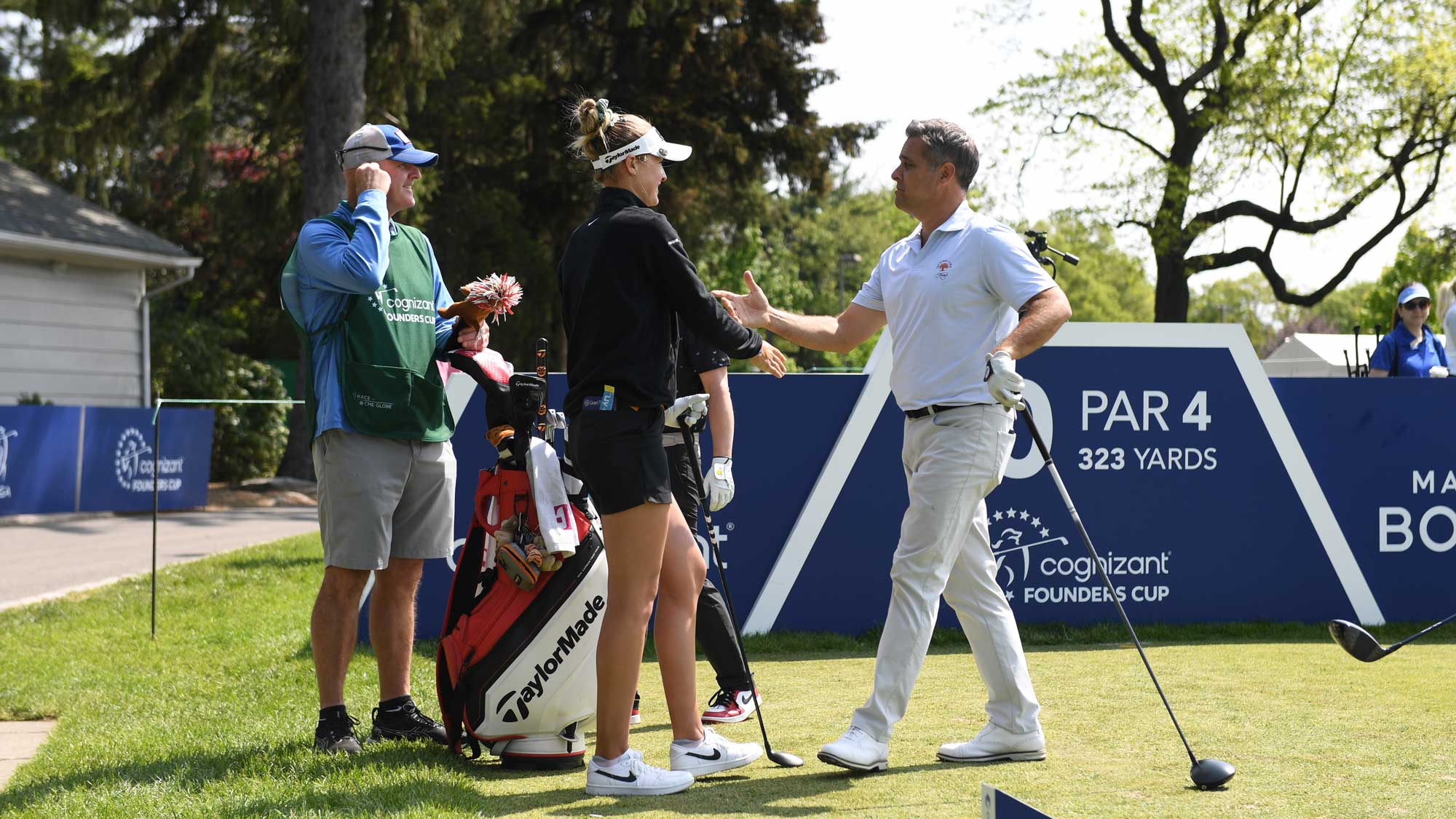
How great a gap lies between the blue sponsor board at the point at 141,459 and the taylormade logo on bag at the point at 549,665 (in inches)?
609

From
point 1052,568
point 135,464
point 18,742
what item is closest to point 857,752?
point 18,742

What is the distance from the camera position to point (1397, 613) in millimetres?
8375

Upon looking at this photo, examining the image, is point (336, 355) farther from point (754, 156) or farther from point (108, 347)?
point (754, 156)

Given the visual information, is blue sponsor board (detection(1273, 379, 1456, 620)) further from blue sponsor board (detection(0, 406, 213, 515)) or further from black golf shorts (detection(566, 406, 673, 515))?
blue sponsor board (detection(0, 406, 213, 515))

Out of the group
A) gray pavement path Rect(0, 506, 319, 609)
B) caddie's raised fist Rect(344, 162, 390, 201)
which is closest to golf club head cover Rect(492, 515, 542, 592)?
caddie's raised fist Rect(344, 162, 390, 201)

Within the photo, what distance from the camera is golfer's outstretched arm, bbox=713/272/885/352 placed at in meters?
5.03

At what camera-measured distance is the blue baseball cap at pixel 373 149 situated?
506cm

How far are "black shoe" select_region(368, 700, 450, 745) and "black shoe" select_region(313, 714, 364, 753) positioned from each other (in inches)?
7.4

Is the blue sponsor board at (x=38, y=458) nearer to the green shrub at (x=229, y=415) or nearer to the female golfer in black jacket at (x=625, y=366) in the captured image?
the green shrub at (x=229, y=415)

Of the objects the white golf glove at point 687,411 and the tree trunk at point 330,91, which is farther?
the tree trunk at point 330,91

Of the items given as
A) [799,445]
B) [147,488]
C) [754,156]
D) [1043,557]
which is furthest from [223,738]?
[754,156]

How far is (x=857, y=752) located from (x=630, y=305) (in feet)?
5.21

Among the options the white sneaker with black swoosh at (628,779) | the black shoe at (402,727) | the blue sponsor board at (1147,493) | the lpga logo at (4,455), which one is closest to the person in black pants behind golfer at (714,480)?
the black shoe at (402,727)

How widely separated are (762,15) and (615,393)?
2493 centimetres
